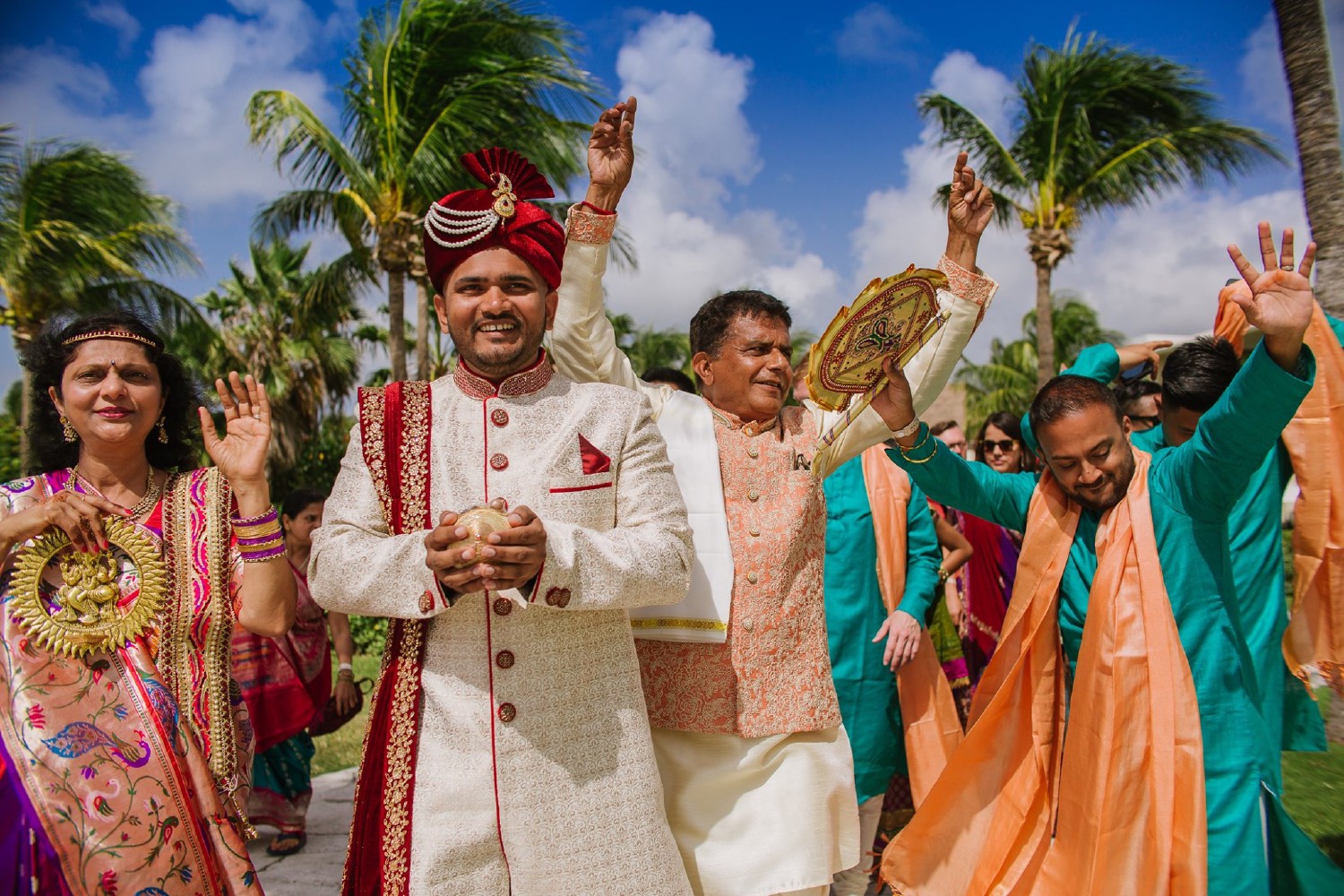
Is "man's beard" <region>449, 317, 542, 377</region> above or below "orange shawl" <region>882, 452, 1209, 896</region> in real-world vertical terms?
above

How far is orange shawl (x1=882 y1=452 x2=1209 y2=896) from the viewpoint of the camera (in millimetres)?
2691

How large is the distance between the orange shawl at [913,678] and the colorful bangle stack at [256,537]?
2433mm

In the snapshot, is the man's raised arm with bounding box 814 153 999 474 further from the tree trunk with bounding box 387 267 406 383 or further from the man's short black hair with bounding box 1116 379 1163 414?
the tree trunk with bounding box 387 267 406 383

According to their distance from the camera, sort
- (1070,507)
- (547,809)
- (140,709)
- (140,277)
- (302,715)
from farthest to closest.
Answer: (140,277) < (302,715) < (1070,507) < (140,709) < (547,809)

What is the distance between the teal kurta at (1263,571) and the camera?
3.44m

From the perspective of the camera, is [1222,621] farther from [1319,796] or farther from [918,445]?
[1319,796]

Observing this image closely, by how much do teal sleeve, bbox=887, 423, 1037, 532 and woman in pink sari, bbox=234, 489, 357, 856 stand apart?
3167 millimetres

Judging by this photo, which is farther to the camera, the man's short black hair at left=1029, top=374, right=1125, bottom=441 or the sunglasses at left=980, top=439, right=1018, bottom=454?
the sunglasses at left=980, top=439, right=1018, bottom=454

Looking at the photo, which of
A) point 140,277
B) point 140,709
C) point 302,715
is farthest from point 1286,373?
point 140,277

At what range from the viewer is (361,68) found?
12508mm

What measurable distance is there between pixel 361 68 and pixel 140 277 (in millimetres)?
4976

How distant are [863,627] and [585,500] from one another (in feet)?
6.80

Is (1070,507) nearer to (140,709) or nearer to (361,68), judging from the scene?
(140,709)

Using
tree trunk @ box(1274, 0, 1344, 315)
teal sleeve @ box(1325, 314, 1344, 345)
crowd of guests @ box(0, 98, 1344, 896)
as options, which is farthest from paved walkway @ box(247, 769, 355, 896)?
tree trunk @ box(1274, 0, 1344, 315)
